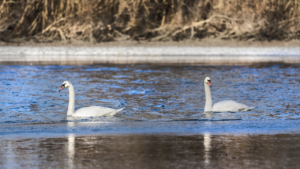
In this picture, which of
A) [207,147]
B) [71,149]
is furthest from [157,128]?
[71,149]

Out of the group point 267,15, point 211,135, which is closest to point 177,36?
point 267,15

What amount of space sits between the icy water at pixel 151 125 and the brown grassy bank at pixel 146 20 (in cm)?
1380

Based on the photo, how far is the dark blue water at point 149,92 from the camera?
9.91 meters

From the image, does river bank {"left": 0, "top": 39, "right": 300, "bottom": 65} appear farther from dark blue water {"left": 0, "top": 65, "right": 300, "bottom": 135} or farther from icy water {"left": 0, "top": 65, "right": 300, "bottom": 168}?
icy water {"left": 0, "top": 65, "right": 300, "bottom": 168}

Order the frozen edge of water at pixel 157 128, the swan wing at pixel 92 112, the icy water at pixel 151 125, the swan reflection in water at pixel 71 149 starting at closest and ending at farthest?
the swan reflection in water at pixel 71 149 → the icy water at pixel 151 125 → the frozen edge of water at pixel 157 128 → the swan wing at pixel 92 112

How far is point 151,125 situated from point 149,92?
5.20 meters

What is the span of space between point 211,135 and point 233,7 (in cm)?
2658

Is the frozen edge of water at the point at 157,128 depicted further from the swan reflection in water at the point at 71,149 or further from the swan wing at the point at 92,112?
the swan wing at the point at 92,112

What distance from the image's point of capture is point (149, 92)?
45.3 feet

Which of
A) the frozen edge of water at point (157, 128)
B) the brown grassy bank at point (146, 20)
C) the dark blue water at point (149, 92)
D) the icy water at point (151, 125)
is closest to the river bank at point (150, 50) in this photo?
the brown grassy bank at point (146, 20)

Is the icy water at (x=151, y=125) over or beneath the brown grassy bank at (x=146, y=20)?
beneath

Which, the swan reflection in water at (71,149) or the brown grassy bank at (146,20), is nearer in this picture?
the swan reflection in water at (71,149)

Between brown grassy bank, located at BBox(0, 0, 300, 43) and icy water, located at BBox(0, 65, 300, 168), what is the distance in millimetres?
13800

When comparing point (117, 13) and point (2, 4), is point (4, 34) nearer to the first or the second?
point (2, 4)
